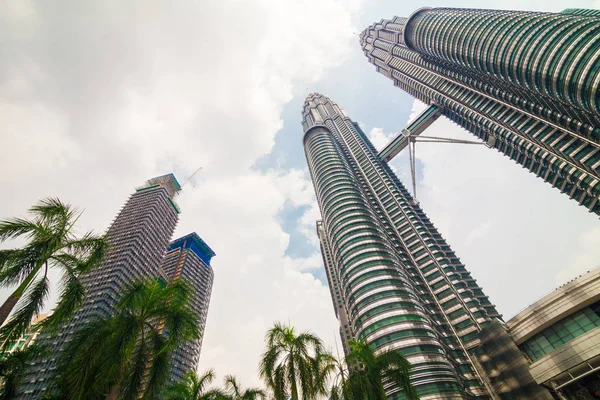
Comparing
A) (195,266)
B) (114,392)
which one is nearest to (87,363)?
(114,392)

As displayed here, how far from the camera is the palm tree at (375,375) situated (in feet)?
60.0

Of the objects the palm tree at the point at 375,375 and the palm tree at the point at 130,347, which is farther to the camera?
the palm tree at the point at 375,375

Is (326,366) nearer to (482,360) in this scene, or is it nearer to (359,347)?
(359,347)

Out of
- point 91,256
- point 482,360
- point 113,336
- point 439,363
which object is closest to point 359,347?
point 113,336

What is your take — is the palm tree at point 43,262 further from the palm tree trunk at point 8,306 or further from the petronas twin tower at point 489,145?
the petronas twin tower at point 489,145

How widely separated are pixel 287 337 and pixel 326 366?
301cm

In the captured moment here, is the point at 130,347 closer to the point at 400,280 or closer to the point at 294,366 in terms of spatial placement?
the point at 294,366

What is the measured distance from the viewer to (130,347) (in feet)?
41.0

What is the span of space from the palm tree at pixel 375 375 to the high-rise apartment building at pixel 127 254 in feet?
258

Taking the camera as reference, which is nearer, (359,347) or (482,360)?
(359,347)

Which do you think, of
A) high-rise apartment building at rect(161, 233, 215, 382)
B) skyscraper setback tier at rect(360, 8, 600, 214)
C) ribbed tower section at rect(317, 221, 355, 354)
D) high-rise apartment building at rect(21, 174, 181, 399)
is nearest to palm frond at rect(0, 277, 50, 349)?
high-rise apartment building at rect(21, 174, 181, 399)

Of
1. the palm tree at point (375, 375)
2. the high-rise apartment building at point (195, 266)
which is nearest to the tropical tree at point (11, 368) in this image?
the palm tree at point (375, 375)

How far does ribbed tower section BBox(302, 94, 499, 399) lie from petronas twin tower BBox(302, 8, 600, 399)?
0.27m

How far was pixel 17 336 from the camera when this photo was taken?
405 inches
